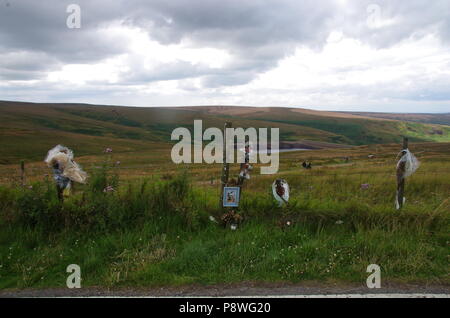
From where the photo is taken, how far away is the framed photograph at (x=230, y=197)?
6254 mm

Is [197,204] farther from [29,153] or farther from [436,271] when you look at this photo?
[29,153]

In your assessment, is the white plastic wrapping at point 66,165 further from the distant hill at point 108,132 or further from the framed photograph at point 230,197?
the distant hill at point 108,132

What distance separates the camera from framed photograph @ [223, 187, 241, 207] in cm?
625

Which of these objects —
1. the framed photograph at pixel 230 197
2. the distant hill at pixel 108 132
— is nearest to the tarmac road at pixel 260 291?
the framed photograph at pixel 230 197

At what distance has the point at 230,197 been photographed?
628 centimetres

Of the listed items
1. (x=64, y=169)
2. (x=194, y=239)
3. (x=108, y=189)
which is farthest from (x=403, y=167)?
(x=64, y=169)

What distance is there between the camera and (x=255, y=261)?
5.00 m

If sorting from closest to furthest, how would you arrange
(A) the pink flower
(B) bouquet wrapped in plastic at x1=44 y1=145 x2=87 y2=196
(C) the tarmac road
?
(C) the tarmac road < (A) the pink flower < (B) bouquet wrapped in plastic at x1=44 y1=145 x2=87 y2=196

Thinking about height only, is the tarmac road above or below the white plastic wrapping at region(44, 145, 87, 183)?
below

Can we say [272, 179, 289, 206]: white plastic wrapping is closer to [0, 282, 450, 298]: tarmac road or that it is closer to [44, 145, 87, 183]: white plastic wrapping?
[0, 282, 450, 298]: tarmac road

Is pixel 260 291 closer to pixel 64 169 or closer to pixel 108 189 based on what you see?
pixel 108 189

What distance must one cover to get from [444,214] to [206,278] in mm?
4341

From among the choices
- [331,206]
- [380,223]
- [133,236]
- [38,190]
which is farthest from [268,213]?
[38,190]

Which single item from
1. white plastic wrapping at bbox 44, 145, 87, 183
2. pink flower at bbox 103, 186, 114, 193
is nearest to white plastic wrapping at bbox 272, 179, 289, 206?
pink flower at bbox 103, 186, 114, 193
